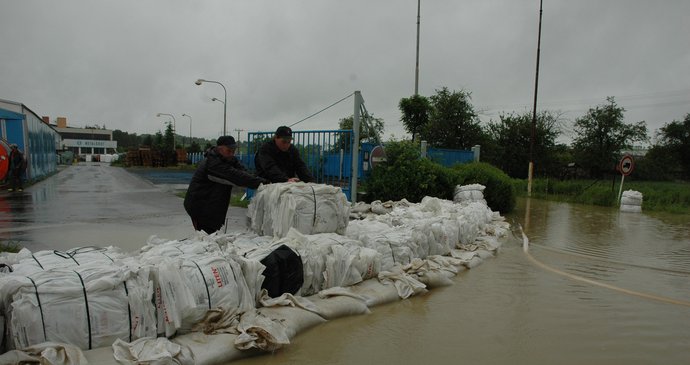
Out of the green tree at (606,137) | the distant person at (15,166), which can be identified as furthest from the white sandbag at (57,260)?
the green tree at (606,137)

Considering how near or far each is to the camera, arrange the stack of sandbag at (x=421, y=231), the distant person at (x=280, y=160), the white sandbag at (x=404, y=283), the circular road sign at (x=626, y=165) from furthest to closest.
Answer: the circular road sign at (x=626, y=165) → the distant person at (x=280, y=160) → the stack of sandbag at (x=421, y=231) → the white sandbag at (x=404, y=283)

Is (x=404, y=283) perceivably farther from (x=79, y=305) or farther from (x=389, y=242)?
(x=79, y=305)

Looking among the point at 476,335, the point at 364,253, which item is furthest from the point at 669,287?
the point at 364,253

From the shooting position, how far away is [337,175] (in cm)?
973

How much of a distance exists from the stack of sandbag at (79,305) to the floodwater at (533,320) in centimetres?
78

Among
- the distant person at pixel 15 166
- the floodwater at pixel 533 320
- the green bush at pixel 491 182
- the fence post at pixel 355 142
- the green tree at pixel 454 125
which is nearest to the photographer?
the floodwater at pixel 533 320

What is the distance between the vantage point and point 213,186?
4.88 meters

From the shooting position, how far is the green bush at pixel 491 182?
11547 millimetres

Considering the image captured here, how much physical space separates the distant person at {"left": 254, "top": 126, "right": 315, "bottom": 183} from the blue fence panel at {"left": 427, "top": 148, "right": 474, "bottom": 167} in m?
8.04

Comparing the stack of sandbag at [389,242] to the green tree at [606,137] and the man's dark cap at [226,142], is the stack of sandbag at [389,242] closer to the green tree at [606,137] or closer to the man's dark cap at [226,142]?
the man's dark cap at [226,142]

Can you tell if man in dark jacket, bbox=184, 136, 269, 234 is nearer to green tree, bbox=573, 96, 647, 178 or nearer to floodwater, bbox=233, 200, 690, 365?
floodwater, bbox=233, 200, 690, 365

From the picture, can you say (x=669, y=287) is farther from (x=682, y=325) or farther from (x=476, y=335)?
(x=476, y=335)

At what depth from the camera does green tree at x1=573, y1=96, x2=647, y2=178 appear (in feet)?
109

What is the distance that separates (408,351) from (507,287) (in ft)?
6.99
